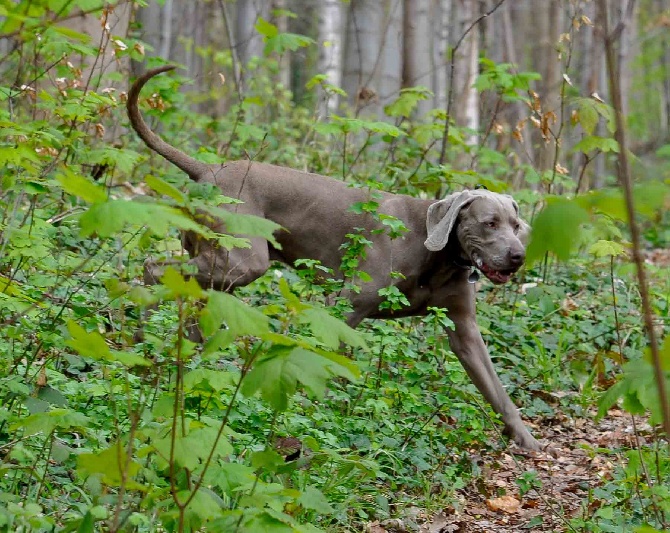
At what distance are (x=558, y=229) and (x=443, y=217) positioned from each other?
3644 millimetres

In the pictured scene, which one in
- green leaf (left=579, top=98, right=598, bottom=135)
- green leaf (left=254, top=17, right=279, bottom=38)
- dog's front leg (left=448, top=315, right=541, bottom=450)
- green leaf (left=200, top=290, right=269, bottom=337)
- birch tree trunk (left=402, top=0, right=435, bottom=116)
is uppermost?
birch tree trunk (left=402, top=0, right=435, bottom=116)

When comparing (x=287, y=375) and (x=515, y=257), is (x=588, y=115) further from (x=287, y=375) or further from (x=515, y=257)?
(x=287, y=375)

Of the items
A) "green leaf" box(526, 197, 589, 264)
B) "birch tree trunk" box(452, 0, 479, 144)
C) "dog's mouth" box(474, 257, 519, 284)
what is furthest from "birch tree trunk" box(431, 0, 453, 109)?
"green leaf" box(526, 197, 589, 264)

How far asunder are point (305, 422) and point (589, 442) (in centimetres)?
221

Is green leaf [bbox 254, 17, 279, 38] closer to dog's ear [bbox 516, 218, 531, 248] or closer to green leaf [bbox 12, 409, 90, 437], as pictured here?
dog's ear [bbox 516, 218, 531, 248]

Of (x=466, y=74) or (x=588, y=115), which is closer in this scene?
(x=588, y=115)

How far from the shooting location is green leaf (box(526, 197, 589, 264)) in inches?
83.7

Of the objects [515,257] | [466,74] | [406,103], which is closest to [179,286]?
[515,257]

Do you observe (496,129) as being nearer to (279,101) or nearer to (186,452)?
(279,101)

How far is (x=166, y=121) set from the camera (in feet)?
25.7

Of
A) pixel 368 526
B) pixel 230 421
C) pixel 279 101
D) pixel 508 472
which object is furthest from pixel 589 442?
pixel 279 101

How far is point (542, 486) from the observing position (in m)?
4.77

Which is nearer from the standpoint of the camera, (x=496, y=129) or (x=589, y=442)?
(x=589, y=442)

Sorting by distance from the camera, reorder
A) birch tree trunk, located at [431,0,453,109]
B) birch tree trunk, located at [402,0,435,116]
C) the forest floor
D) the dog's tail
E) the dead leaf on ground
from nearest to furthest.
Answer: the forest floor
the dead leaf on ground
the dog's tail
birch tree trunk, located at [402,0,435,116]
birch tree trunk, located at [431,0,453,109]
